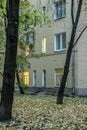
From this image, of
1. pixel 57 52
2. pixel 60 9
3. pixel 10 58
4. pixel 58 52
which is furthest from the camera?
pixel 57 52

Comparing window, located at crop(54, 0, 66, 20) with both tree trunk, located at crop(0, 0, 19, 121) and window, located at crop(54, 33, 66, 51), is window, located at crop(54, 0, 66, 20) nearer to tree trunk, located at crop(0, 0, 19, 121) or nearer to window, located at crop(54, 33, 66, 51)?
window, located at crop(54, 33, 66, 51)

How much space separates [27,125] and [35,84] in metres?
30.4

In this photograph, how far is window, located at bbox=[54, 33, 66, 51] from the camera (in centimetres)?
3956

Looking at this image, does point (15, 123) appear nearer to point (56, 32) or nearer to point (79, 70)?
point (79, 70)

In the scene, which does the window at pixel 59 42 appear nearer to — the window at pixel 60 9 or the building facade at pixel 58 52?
the building facade at pixel 58 52

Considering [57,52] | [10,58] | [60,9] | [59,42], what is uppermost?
[60,9]

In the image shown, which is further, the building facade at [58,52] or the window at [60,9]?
the window at [60,9]

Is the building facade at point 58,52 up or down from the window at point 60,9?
down

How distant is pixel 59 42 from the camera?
132 ft

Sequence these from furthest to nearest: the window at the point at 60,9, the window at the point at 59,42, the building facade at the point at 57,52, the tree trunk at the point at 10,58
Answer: the window at the point at 59,42, the window at the point at 60,9, the building facade at the point at 57,52, the tree trunk at the point at 10,58

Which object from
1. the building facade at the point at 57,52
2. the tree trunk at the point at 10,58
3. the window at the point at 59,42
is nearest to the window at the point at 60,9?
the building facade at the point at 57,52

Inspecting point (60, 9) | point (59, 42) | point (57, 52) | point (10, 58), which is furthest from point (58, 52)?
point (10, 58)

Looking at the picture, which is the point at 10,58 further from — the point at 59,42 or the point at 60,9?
the point at 59,42

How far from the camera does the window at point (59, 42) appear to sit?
130ft
